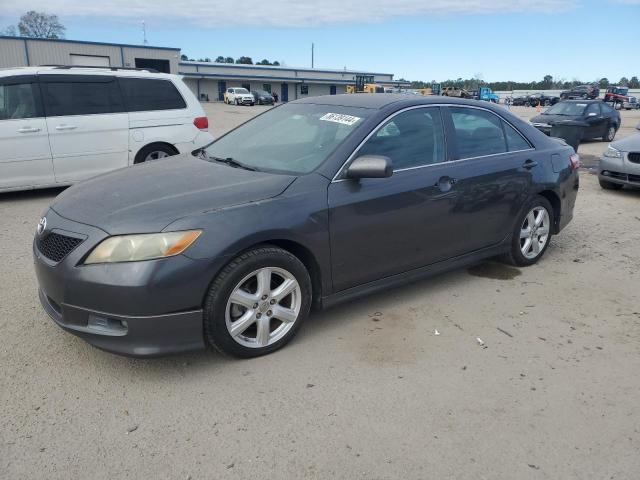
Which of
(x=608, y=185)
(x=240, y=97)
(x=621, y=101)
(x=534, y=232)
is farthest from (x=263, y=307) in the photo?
(x=621, y=101)

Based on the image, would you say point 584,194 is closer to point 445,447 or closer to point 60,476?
point 445,447

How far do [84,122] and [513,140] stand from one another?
573 cm

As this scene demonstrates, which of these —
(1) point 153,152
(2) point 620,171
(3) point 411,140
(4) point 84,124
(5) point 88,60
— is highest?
(5) point 88,60

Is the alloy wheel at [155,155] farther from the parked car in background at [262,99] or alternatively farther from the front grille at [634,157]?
the parked car in background at [262,99]

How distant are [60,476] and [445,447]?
1.80 meters

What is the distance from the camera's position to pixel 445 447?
2615 mm

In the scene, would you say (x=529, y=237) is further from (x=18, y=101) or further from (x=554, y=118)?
(x=554, y=118)

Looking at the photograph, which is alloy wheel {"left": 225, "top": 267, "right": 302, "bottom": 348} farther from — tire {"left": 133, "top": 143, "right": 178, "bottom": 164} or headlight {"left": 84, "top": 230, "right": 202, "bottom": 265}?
tire {"left": 133, "top": 143, "right": 178, "bottom": 164}

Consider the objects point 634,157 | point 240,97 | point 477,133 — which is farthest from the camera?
point 240,97

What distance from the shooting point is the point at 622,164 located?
8.78 m

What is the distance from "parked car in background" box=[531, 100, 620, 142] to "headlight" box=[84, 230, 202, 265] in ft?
51.5

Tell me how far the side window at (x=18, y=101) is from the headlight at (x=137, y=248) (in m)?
5.22

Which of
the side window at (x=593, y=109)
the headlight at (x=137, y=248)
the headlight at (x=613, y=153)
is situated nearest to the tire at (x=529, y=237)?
the headlight at (x=137, y=248)

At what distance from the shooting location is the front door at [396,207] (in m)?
3.62
